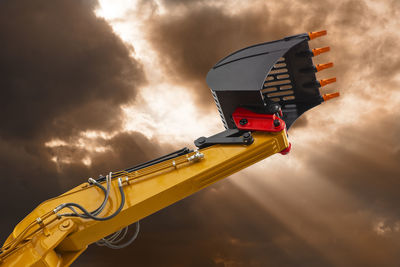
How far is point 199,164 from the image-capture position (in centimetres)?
396

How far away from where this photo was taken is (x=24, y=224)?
3.89m

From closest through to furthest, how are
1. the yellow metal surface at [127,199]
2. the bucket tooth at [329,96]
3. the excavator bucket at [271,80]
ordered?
the yellow metal surface at [127,199] → the excavator bucket at [271,80] → the bucket tooth at [329,96]

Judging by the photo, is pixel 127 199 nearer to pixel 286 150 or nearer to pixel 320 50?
pixel 286 150

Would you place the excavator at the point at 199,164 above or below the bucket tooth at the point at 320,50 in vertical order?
below

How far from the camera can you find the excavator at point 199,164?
361 cm

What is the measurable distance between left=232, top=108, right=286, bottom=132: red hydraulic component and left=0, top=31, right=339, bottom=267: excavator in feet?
0.03

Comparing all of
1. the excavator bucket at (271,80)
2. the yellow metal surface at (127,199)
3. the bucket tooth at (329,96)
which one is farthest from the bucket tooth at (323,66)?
the yellow metal surface at (127,199)

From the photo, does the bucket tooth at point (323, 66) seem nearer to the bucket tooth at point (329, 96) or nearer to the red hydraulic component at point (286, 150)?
the bucket tooth at point (329, 96)

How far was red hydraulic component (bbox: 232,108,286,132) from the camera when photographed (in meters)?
4.05

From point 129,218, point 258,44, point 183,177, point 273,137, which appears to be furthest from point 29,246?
point 258,44

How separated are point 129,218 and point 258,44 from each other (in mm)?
2259

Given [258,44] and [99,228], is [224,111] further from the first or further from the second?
[99,228]

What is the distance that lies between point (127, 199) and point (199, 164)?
779mm

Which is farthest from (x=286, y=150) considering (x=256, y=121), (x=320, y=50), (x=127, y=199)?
(x=127, y=199)
